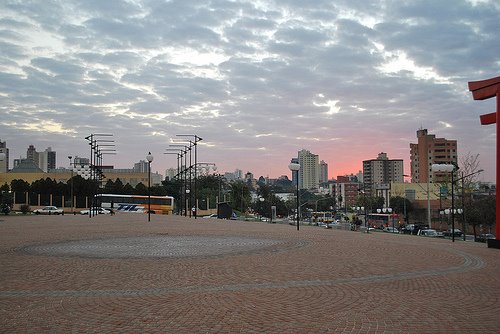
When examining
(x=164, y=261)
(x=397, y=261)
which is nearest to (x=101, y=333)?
(x=164, y=261)

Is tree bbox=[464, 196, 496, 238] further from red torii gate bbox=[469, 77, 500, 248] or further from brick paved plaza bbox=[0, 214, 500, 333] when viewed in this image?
brick paved plaza bbox=[0, 214, 500, 333]

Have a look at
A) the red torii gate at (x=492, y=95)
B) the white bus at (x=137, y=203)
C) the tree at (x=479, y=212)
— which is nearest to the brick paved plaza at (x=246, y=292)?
the red torii gate at (x=492, y=95)

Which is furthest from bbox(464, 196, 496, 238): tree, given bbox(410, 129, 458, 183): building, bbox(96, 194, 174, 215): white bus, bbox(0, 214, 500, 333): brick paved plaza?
bbox(410, 129, 458, 183): building

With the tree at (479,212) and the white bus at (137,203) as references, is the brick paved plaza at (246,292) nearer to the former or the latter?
the tree at (479,212)

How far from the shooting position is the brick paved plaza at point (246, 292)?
6.44 metres

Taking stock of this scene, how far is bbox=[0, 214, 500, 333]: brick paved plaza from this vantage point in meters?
6.44

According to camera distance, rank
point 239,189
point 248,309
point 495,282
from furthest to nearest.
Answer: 1. point 239,189
2. point 495,282
3. point 248,309

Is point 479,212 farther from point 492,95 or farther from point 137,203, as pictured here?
point 137,203

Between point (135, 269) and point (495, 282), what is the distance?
8127mm

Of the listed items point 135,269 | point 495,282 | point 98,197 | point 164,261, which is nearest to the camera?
point 495,282

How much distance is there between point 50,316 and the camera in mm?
6781

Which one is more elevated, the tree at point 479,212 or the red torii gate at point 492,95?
the red torii gate at point 492,95

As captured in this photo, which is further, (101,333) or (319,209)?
(319,209)

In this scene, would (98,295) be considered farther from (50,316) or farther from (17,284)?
(17,284)
